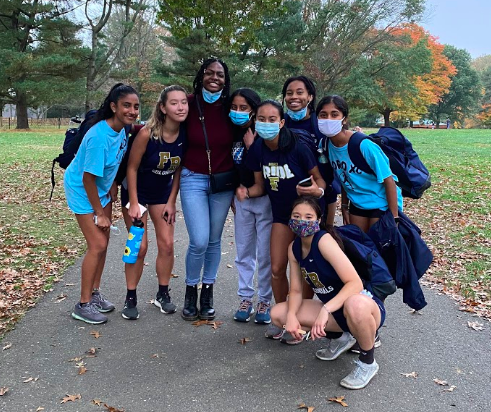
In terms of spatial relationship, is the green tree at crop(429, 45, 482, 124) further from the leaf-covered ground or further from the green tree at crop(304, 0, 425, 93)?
the leaf-covered ground

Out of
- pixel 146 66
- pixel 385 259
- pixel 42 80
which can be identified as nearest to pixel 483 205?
pixel 385 259

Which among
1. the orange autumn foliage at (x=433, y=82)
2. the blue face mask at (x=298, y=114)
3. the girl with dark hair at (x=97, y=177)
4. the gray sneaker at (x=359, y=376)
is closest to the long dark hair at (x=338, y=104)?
the blue face mask at (x=298, y=114)

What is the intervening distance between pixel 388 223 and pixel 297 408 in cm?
149

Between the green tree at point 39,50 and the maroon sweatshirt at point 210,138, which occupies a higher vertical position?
the green tree at point 39,50

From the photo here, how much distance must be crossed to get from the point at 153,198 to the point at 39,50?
109 feet

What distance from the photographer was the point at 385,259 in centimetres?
370

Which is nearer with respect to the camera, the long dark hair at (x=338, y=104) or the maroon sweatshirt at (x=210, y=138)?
the long dark hair at (x=338, y=104)

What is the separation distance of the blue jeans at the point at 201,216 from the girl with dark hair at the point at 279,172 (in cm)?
45

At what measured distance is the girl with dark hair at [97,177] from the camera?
4008 millimetres

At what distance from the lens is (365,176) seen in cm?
367

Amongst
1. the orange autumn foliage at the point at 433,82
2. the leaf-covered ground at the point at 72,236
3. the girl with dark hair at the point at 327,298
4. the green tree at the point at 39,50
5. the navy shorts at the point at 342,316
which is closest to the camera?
the girl with dark hair at the point at 327,298

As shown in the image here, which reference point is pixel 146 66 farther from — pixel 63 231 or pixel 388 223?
pixel 388 223

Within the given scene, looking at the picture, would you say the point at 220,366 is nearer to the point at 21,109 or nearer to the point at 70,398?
A: the point at 70,398

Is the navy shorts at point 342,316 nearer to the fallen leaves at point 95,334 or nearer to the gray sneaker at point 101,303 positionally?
the fallen leaves at point 95,334
